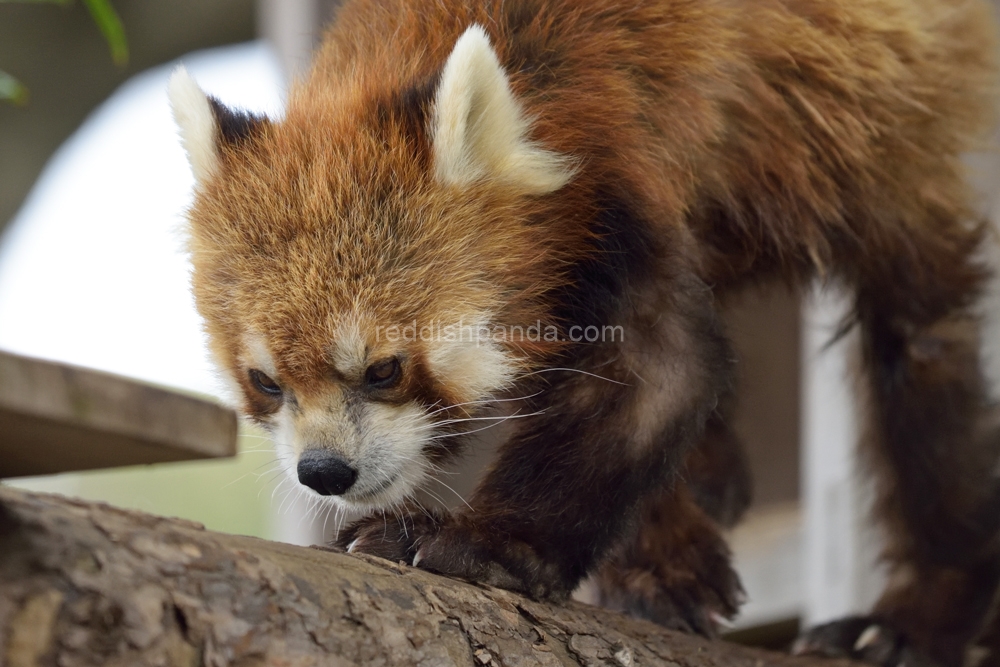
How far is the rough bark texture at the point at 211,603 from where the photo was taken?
4.61 feet

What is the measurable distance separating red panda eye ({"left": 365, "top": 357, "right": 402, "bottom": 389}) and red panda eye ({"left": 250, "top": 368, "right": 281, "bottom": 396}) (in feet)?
0.83

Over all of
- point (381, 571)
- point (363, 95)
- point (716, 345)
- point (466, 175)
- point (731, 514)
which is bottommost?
point (731, 514)

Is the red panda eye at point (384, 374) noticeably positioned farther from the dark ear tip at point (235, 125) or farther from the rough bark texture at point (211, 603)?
the dark ear tip at point (235, 125)

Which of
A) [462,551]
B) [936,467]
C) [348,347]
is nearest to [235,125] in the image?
[348,347]

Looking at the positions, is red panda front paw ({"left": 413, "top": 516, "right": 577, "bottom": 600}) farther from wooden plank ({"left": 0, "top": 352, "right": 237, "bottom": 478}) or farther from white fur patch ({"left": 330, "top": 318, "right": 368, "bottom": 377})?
wooden plank ({"left": 0, "top": 352, "right": 237, "bottom": 478})

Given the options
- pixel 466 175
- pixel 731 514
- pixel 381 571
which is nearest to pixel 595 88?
pixel 466 175

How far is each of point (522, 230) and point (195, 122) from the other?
0.89m

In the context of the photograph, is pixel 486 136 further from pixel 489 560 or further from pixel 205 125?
pixel 489 560

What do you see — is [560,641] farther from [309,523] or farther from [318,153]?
[309,523]

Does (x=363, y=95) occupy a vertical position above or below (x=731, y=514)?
above

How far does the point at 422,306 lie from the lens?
2363 mm

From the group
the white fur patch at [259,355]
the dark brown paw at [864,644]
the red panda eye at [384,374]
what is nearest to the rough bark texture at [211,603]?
the red panda eye at [384,374]

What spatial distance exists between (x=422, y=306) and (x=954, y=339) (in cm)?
204

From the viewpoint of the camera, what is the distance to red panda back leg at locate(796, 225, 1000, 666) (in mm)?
3441
